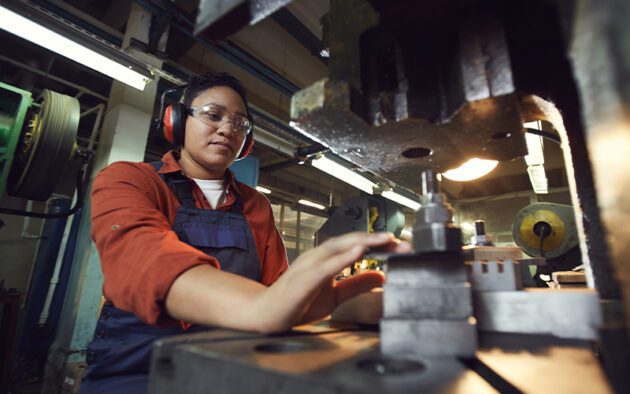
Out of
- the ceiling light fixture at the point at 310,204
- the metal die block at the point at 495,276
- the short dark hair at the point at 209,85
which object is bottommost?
the metal die block at the point at 495,276

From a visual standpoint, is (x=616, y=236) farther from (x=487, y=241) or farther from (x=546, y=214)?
(x=546, y=214)

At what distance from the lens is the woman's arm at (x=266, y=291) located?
1.88 feet

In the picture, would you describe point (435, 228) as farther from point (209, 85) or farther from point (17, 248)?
point (17, 248)

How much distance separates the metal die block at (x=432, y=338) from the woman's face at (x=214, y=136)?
3.61ft

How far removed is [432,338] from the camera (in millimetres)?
478

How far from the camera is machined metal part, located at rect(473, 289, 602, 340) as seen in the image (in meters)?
0.53

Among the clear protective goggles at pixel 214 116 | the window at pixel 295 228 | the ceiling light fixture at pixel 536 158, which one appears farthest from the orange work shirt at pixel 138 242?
the window at pixel 295 228

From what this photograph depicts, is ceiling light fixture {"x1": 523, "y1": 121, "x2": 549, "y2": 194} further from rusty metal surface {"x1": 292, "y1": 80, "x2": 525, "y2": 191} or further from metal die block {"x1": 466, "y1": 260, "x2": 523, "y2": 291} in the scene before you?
metal die block {"x1": 466, "y1": 260, "x2": 523, "y2": 291}

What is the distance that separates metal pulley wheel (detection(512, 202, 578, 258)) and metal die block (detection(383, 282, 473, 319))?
3232 millimetres

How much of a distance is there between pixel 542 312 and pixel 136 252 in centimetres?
79

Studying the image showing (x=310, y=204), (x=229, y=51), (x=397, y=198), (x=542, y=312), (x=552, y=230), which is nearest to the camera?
(x=542, y=312)

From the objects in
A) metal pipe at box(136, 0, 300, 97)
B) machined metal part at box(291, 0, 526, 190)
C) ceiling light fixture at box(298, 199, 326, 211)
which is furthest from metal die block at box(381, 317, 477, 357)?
ceiling light fixture at box(298, 199, 326, 211)

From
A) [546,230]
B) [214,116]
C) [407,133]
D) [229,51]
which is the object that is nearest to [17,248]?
[229,51]

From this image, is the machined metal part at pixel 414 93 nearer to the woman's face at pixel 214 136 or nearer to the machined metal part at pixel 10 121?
the woman's face at pixel 214 136
